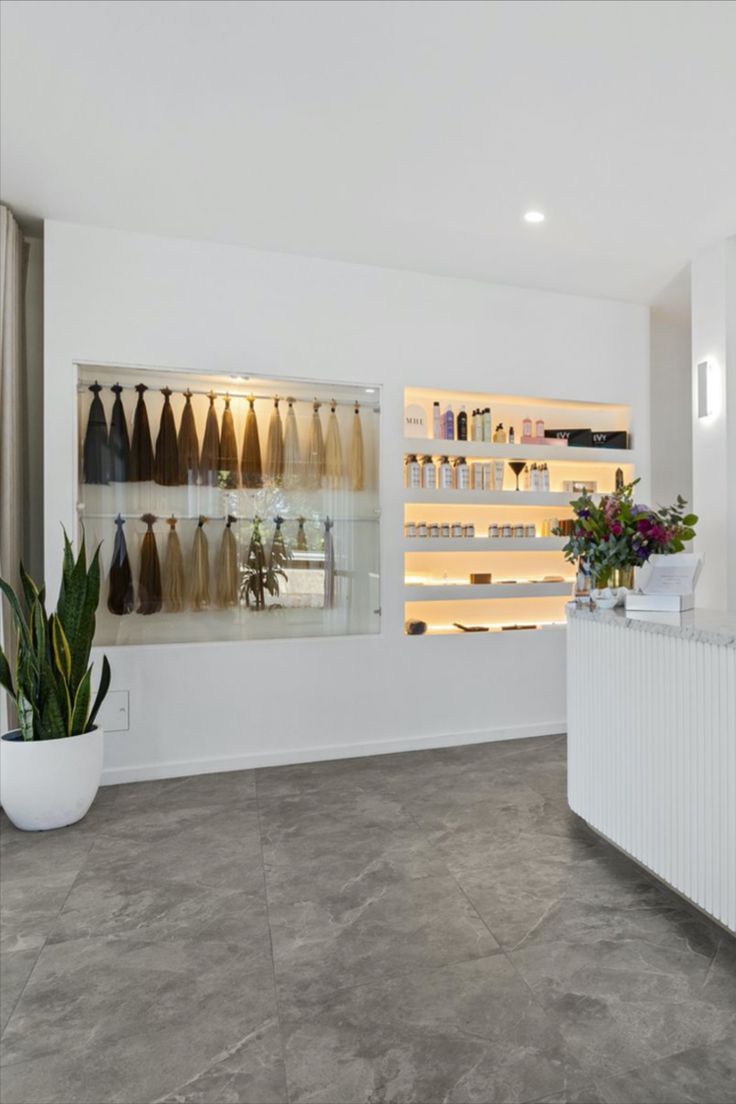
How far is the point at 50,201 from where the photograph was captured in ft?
10.3

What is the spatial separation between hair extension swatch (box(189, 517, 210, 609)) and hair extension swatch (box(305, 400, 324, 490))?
71cm

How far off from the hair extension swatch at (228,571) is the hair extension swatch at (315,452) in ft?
1.79

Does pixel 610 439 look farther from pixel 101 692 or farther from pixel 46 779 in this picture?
pixel 46 779

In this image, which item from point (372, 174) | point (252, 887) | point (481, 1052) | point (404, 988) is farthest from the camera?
point (372, 174)

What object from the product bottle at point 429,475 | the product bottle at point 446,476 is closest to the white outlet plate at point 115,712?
the product bottle at point 429,475

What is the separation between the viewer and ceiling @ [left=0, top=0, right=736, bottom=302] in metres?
2.04

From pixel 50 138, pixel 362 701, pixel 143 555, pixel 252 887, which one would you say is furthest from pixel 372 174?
pixel 252 887

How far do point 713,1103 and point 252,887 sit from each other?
5.01ft

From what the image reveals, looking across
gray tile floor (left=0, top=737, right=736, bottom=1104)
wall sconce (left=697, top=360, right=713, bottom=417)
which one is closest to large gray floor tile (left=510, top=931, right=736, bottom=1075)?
gray tile floor (left=0, top=737, right=736, bottom=1104)

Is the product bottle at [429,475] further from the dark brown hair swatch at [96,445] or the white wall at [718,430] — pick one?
the dark brown hair swatch at [96,445]

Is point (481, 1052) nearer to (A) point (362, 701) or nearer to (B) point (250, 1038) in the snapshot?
(B) point (250, 1038)

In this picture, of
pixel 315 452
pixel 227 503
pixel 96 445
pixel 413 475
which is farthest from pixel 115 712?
pixel 413 475

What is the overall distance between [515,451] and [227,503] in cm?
198

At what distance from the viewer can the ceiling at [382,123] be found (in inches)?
80.4
